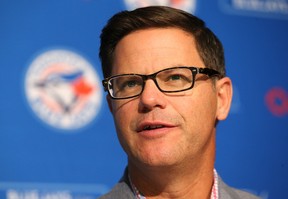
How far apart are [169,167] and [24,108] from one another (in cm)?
75

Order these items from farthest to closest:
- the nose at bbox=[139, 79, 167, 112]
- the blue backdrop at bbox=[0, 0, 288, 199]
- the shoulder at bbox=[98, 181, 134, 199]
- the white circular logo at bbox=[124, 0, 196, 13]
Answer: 1. the white circular logo at bbox=[124, 0, 196, 13]
2. the blue backdrop at bbox=[0, 0, 288, 199]
3. the shoulder at bbox=[98, 181, 134, 199]
4. the nose at bbox=[139, 79, 167, 112]

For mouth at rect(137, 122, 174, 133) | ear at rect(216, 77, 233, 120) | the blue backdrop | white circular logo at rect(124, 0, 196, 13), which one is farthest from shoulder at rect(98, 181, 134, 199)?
white circular logo at rect(124, 0, 196, 13)

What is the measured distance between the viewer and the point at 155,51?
1002 millimetres

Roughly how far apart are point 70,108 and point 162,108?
2.40ft

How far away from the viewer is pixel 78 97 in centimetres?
164

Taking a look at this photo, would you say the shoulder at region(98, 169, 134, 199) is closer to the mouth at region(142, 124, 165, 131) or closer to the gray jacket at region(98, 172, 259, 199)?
the gray jacket at region(98, 172, 259, 199)

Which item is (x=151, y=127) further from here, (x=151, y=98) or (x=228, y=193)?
(x=228, y=193)

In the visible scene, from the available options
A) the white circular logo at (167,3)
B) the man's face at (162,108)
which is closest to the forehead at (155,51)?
the man's face at (162,108)

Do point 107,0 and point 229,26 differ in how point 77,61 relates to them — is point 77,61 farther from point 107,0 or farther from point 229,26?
point 229,26

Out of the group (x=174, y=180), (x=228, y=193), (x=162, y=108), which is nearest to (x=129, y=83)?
(x=162, y=108)

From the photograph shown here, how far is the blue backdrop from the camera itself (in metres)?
1.54

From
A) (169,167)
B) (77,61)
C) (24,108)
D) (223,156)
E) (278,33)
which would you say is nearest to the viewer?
(169,167)

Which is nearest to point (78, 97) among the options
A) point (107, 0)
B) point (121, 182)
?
point (107, 0)

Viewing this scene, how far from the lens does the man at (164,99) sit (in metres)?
0.96
